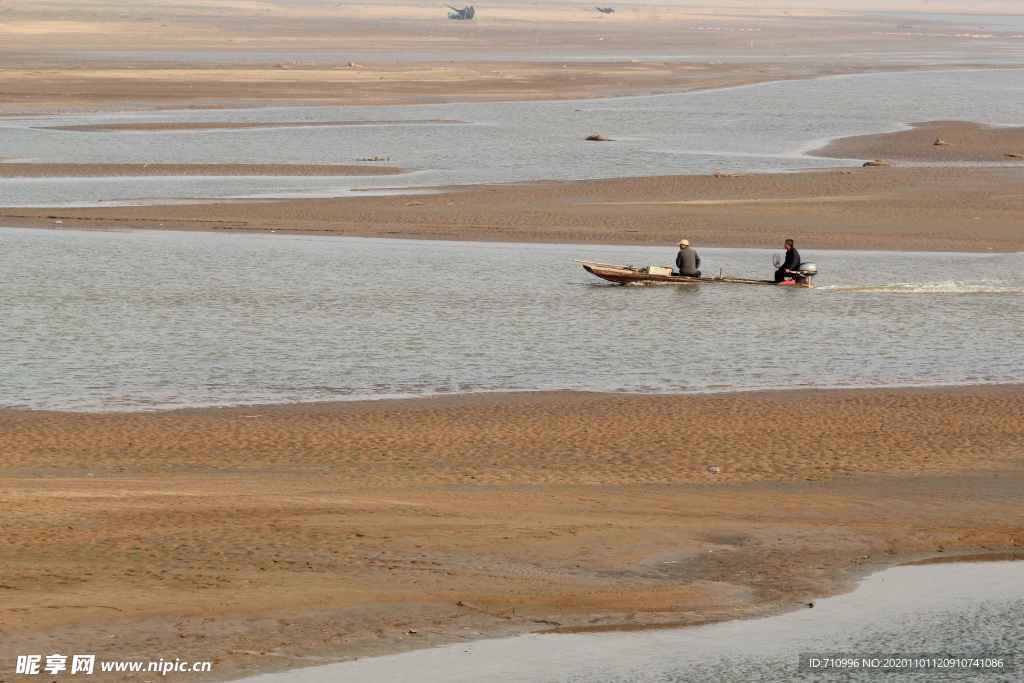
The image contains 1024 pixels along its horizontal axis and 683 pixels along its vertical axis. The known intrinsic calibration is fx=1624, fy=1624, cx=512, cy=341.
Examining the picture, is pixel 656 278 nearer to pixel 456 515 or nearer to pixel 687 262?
pixel 687 262

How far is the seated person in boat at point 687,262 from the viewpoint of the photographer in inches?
1426

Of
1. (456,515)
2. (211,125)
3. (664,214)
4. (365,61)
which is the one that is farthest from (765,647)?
(365,61)

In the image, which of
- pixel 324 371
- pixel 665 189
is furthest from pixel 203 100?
pixel 324 371

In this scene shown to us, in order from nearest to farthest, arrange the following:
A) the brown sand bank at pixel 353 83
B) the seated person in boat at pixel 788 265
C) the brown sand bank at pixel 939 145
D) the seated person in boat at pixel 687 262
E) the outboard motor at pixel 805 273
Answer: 1. the outboard motor at pixel 805 273
2. the seated person in boat at pixel 788 265
3. the seated person in boat at pixel 687 262
4. the brown sand bank at pixel 939 145
5. the brown sand bank at pixel 353 83

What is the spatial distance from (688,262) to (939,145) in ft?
109

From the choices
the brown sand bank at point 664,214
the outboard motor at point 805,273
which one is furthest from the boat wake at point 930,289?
the brown sand bank at point 664,214

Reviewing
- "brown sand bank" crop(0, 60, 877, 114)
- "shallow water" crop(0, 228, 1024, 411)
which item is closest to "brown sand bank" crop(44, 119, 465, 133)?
"brown sand bank" crop(0, 60, 877, 114)

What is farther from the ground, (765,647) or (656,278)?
(765,647)

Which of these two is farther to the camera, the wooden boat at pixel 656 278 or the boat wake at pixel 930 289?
the wooden boat at pixel 656 278

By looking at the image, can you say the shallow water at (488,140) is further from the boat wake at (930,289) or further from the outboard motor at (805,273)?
the boat wake at (930,289)

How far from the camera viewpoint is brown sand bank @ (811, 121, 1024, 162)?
62906 mm

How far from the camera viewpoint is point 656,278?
36.5 meters

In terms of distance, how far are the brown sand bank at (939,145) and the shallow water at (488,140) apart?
6.40 feet

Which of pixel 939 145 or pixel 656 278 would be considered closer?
pixel 656 278
